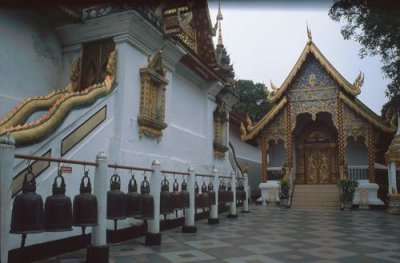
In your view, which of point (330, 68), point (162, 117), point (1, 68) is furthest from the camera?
point (330, 68)

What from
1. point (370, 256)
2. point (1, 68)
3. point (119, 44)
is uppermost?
point (119, 44)

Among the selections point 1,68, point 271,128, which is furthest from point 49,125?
point 271,128

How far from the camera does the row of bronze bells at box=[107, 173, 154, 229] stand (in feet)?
15.6

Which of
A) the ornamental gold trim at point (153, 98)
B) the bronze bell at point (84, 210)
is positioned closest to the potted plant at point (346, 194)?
the ornamental gold trim at point (153, 98)

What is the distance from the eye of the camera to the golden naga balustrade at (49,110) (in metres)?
4.67

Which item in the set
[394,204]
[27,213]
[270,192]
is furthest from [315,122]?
[27,213]

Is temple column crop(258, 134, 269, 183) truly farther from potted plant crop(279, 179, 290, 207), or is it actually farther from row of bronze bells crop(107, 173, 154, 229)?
row of bronze bells crop(107, 173, 154, 229)

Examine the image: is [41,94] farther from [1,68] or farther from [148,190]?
[148,190]

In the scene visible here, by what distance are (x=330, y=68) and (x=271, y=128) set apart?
3.85 m

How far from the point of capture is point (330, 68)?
16.6 meters

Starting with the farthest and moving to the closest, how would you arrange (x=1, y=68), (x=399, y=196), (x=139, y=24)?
(x=399, y=196), (x=139, y=24), (x=1, y=68)

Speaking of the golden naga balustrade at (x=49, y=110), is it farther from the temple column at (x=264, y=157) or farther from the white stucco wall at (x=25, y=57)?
the temple column at (x=264, y=157)

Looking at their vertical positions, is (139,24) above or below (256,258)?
above

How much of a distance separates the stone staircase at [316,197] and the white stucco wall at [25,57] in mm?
11236
